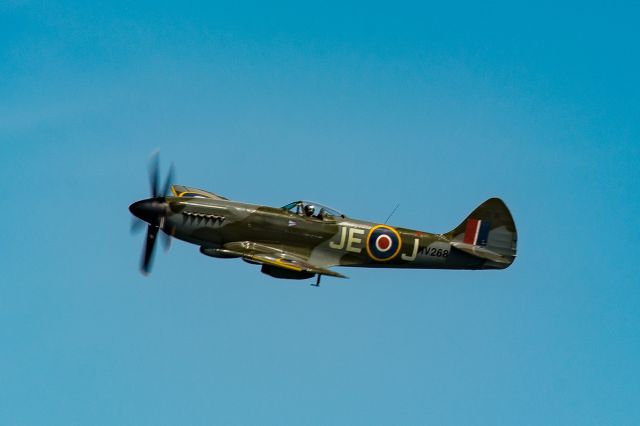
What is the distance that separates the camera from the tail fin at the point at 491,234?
39.9 m

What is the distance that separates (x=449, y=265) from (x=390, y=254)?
2.44 m

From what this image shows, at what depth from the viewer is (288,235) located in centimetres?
3809

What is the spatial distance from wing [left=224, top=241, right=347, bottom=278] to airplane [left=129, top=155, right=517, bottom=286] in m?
0.04

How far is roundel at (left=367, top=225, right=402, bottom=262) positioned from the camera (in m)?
38.8

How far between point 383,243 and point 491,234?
14.2 feet

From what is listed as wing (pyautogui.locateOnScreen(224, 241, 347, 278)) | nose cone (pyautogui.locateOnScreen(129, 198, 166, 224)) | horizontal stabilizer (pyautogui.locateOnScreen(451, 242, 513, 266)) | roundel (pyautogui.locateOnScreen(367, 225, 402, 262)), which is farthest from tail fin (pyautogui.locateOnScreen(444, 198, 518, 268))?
nose cone (pyautogui.locateOnScreen(129, 198, 166, 224))

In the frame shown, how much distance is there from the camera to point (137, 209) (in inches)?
1502

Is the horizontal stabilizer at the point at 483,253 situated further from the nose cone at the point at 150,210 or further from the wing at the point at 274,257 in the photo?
the nose cone at the point at 150,210

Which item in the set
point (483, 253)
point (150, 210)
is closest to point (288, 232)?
point (150, 210)

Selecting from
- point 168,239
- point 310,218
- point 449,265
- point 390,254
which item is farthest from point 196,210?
point 449,265

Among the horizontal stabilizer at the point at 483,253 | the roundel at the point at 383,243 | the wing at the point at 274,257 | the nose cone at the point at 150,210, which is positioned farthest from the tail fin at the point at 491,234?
the nose cone at the point at 150,210

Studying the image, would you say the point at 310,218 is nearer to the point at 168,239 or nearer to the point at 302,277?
the point at 302,277

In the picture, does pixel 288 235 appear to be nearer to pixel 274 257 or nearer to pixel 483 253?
pixel 274 257

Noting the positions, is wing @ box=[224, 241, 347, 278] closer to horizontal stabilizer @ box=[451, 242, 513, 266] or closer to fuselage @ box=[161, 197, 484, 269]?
fuselage @ box=[161, 197, 484, 269]
